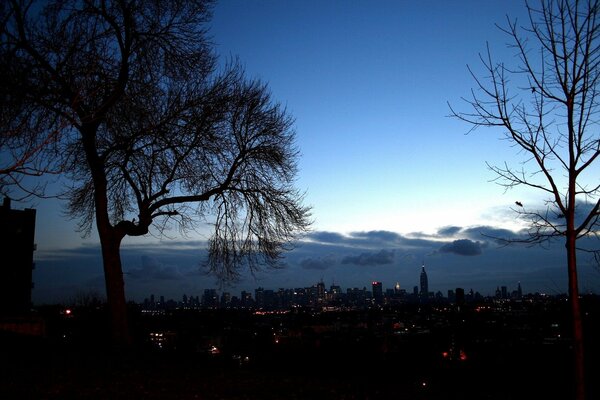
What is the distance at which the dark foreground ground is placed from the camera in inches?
324

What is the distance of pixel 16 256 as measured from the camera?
158 ft

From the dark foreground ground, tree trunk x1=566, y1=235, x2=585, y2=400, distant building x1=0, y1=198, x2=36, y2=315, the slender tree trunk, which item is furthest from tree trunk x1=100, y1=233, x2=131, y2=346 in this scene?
distant building x1=0, y1=198, x2=36, y2=315

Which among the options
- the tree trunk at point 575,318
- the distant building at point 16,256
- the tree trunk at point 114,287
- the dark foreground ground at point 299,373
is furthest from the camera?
the distant building at point 16,256

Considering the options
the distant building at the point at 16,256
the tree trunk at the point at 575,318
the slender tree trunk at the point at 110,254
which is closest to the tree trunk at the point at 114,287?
the slender tree trunk at the point at 110,254

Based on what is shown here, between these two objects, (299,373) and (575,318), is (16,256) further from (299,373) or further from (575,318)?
(575,318)

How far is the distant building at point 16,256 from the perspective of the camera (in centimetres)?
4656

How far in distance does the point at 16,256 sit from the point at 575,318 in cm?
5099

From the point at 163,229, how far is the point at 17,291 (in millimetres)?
38597

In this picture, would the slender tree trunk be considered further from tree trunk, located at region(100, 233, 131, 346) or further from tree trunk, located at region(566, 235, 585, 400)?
tree trunk, located at region(566, 235, 585, 400)

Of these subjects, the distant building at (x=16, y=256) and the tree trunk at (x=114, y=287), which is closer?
the tree trunk at (x=114, y=287)

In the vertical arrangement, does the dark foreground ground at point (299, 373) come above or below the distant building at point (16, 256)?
below

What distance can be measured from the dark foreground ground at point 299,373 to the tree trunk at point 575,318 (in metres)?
3.13

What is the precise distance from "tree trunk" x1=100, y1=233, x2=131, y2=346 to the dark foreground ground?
1.09 m

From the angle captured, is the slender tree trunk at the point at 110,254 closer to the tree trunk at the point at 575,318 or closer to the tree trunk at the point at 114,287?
the tree trunk at the point at 114,287
